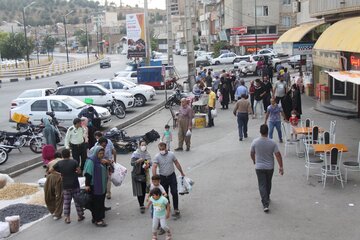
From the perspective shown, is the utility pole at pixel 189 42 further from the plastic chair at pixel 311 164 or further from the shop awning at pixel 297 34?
the plastic chair at pixel 311 164

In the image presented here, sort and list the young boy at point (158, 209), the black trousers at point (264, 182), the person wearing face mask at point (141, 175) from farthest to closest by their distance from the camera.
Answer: the person wearing face mask at point (141, 175)
the black trousers at point (264, 182)
the young boy at point (158, 209)

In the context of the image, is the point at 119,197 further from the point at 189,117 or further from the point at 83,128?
the point at 189,117

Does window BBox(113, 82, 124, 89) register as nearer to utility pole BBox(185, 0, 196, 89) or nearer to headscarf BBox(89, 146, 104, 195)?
utility pole BBox(185, 0, 196, 89)

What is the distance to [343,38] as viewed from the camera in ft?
55.4

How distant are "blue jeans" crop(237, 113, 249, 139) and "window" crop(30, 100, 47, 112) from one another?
821 cm

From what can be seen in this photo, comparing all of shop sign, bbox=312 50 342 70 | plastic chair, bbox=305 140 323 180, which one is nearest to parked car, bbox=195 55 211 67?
shop sign, bbox=312 50 342 70

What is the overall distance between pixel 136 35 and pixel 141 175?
39.7 meters

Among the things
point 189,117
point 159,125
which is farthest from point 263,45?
point 189,117

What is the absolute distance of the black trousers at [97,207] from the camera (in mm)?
9453

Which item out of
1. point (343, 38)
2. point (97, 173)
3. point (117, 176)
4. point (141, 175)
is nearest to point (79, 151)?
point (117, 176)

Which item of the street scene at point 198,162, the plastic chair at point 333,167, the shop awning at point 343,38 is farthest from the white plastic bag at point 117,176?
the shop awning at point 343,38

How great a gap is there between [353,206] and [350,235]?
4.98 feet

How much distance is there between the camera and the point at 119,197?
1129 cm

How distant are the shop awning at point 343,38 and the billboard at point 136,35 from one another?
29557mm
